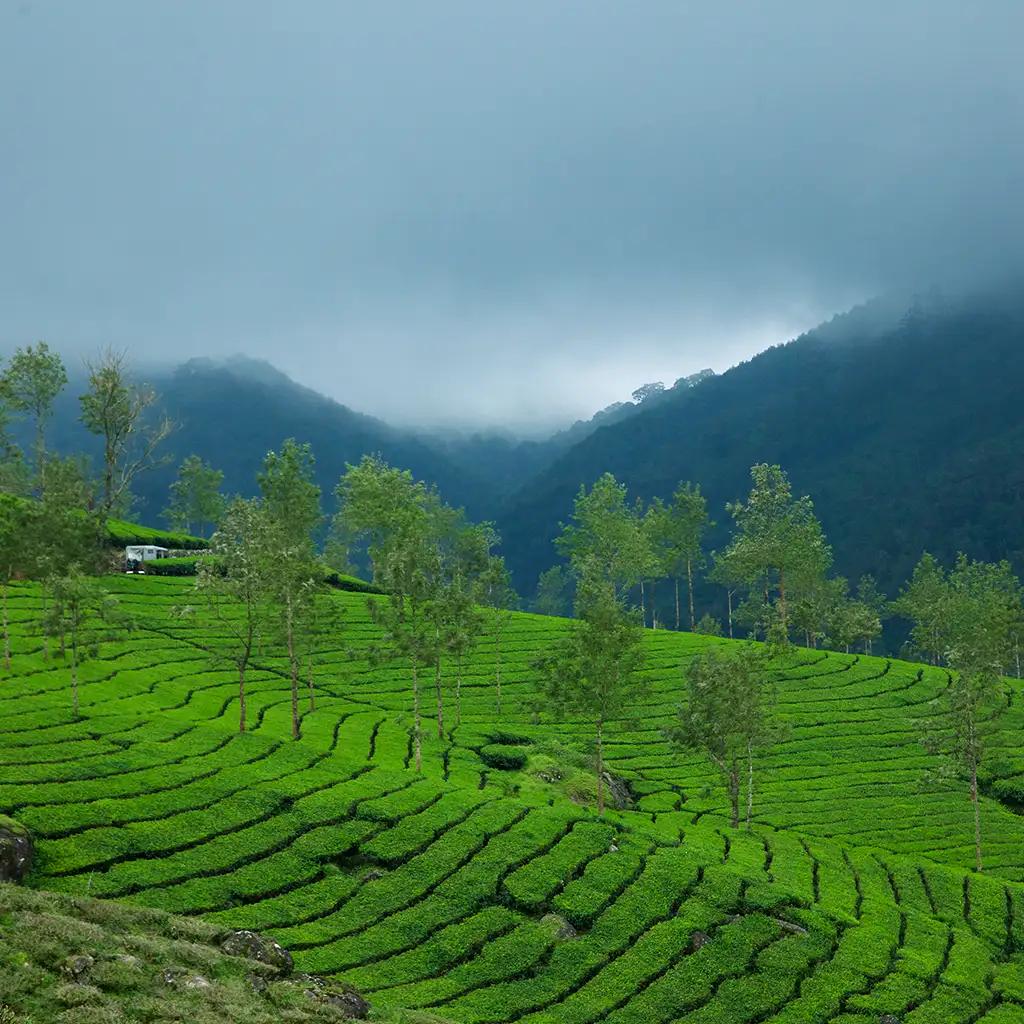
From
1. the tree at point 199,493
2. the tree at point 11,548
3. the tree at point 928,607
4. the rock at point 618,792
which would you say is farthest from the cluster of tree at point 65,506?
the tree at point 928,607

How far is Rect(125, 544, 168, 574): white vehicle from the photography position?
102 metres

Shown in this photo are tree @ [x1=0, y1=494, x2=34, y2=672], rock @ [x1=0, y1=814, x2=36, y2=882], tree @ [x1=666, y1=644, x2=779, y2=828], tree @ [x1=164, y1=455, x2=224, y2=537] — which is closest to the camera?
rock @ [x1=0, y1=814, x2=36, y2=882]

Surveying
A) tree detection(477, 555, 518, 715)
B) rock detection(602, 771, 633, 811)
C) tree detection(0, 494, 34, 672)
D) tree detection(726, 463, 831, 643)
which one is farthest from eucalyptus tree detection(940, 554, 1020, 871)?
tree detection(0, 494, 34, 672)

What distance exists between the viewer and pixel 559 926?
32812 mm

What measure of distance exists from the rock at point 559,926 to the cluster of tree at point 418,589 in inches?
624

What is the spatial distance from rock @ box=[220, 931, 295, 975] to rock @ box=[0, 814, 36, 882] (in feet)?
27.3

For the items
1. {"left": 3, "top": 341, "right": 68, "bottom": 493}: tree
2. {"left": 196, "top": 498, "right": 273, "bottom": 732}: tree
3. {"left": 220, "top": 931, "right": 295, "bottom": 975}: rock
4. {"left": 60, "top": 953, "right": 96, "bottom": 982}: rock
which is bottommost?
{"left": 220, "top": 931, "right": 295, "bottom": 975}: rock

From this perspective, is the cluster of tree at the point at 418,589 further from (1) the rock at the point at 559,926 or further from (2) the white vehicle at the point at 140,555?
(2) the white vehicle at the point at 140,555

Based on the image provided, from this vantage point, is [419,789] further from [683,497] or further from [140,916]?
[683,497]

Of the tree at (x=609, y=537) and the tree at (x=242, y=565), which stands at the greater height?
the tree at (x=609, y=537)

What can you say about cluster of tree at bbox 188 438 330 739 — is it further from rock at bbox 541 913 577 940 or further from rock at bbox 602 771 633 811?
Answer: rock at bbox 541 913 577 940

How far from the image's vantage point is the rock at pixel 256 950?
82.5 feet

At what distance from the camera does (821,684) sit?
266ft

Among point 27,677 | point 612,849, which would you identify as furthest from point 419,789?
point 27,677
